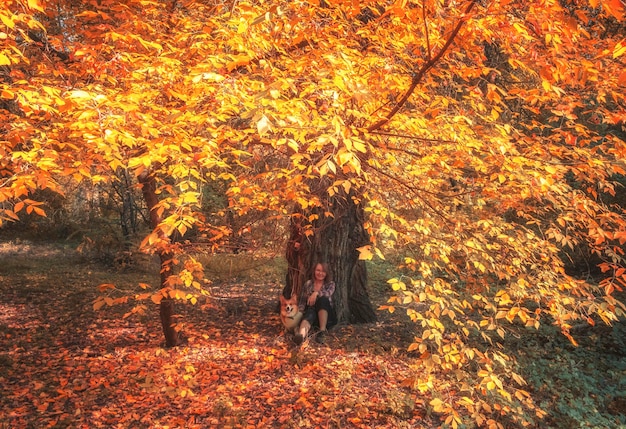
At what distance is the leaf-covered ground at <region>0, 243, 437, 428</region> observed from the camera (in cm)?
471

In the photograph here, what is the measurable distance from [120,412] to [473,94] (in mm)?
5281

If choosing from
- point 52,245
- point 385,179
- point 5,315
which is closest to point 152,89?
point 385,179

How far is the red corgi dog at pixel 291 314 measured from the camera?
6414 mm

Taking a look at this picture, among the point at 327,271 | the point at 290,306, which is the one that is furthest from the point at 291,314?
the point at 327,271

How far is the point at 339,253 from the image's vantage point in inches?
282

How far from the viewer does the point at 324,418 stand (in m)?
4.64

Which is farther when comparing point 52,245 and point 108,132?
point 52,245

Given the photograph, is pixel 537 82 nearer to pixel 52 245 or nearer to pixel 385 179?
pixel 385 179

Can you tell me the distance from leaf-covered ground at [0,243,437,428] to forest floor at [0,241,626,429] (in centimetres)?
2

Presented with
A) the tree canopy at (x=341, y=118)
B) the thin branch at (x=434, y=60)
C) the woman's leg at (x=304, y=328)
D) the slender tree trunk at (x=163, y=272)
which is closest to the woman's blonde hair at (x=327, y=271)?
the woman's leg at (x=304, y=328)

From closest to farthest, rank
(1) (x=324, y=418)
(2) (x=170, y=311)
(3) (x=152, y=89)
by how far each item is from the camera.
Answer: (3) (x=152, y=89) → (1) (x=324, y=418) → (2) (x=170, y=311)

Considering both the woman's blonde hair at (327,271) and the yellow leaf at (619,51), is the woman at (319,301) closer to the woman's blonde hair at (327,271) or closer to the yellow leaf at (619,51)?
the woman's blonde hair at (327,271)

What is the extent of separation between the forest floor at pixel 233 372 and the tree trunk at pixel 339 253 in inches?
15.6

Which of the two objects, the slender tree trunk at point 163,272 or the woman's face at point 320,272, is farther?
the woman's face at point 320,272
